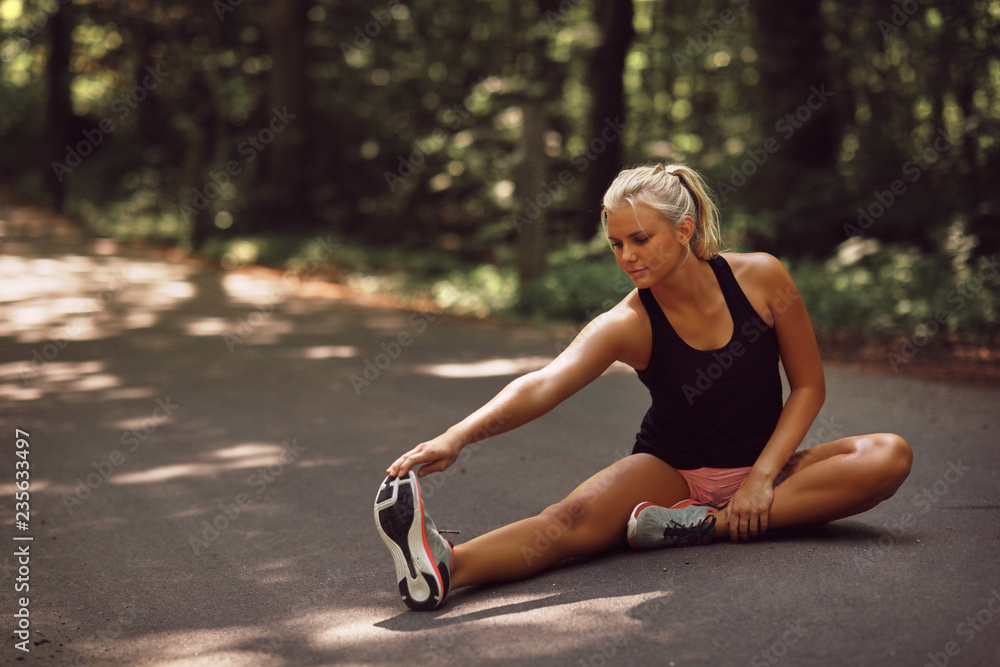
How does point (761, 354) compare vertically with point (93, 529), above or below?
above

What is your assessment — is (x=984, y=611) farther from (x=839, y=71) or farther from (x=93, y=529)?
(x=839, y=71)

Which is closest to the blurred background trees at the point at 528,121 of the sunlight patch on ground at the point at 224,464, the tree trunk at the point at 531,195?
the tree trunk at the point at 531,195

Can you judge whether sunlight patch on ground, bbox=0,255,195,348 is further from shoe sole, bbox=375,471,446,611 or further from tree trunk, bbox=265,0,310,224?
shoe sole, bbox=375,471,446,611

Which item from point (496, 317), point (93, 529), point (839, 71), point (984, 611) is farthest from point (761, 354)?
point (839, 71)

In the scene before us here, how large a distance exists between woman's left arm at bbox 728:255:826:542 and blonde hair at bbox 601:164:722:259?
0.28m

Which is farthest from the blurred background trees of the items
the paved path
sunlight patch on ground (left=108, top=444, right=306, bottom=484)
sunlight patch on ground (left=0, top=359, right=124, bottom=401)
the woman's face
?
the woman's face

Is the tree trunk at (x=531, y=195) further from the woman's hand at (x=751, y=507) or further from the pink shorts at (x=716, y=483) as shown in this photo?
the woman's hand at (x=751, y=507)

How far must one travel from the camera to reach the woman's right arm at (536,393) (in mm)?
3361

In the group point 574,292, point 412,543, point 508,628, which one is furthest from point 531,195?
point 508,628

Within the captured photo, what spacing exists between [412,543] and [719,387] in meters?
1.44

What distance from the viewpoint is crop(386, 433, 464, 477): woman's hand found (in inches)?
131

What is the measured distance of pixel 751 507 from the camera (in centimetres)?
382

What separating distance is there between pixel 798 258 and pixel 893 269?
2598 mm

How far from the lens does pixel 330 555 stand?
14.8 ft
